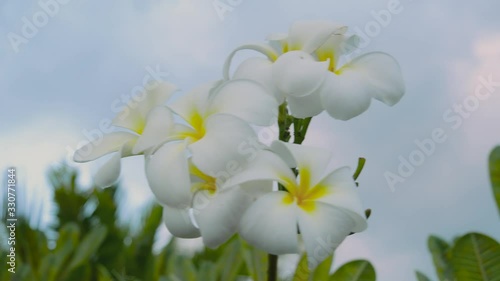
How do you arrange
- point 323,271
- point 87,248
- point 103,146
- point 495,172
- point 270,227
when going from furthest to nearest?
point 87,248 → point 323,271 → point 495,172 → point 103,146 → point 270,227

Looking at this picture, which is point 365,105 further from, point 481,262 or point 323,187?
point 481,262

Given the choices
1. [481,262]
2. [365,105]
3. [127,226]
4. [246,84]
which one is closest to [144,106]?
[246,84]

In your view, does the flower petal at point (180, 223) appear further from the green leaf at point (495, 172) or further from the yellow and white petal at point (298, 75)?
the green leaf at point (495, 172)

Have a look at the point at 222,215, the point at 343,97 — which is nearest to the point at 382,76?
the point at 343,97

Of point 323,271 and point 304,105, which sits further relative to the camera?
point 323,271

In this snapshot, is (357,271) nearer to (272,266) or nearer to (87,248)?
(272,266)

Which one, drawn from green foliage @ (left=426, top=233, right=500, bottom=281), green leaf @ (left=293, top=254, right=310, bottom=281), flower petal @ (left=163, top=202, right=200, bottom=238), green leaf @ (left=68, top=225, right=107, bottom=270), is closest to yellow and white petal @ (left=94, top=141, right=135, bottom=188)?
flower petal @ (left=163, top=202, right=200, bottom=238)
